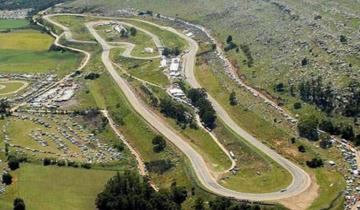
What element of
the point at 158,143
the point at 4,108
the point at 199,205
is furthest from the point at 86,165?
the point at 4,108

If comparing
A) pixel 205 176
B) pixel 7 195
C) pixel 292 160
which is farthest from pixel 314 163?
pixel 7 195

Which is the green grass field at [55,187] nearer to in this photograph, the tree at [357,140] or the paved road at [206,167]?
the paved road at [206,167]

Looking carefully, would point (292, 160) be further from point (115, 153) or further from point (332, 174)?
point (115, 153)

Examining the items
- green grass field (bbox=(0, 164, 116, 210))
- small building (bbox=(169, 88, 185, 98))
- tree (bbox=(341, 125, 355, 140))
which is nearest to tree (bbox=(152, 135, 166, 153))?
green grass field (bbox=(0, 164, 116, 210))

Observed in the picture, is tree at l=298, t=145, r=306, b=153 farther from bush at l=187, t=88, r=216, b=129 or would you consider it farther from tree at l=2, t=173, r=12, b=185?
tree at l=2, t=173, r=12, b=185

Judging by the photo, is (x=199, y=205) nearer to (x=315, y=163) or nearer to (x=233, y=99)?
(x=315, y=163)

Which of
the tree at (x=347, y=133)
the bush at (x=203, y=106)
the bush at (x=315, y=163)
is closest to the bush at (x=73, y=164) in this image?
the bush at (x=203, y=106)
